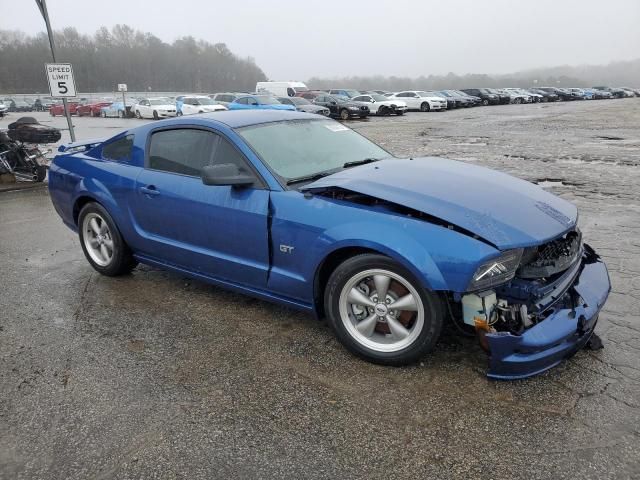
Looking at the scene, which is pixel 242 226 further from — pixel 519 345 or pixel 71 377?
pixel 519 345

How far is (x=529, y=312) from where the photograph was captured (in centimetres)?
275

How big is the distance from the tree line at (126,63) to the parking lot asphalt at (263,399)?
96.0 m

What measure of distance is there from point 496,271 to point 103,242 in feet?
11.8

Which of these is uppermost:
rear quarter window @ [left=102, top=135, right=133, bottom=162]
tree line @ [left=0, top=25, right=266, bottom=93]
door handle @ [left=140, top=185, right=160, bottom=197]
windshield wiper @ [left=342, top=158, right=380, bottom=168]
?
tree line @ [left=0, top=25, right=266, bottom=93]

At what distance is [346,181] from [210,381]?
1502 mm

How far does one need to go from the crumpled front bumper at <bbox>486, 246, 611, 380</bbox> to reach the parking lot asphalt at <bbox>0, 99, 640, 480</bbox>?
0.19 meters

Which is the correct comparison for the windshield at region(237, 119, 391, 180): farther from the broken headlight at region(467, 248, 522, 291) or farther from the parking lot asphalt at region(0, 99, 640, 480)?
the broken headlight at region(467, 248, 522, 291)

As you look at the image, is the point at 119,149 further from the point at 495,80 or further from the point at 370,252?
the point at 495,80

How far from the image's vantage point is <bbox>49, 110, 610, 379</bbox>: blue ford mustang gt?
2713 mm


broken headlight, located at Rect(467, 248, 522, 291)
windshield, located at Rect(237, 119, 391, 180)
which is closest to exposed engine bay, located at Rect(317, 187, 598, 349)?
broken headlight, located at Rect(467, 248, 522, 291)

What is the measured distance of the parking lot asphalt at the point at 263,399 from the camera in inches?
90.6

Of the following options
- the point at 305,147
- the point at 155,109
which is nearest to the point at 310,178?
the point at 305,147

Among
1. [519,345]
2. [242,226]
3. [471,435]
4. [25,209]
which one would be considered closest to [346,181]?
[242,226]

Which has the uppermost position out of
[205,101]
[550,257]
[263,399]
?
[205,101]
